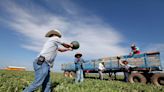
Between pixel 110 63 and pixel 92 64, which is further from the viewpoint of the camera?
pixel 92 64

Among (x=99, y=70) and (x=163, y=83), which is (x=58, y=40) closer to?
(x=163, y=83)

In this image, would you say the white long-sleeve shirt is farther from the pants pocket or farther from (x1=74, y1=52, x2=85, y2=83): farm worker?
the pants pocket

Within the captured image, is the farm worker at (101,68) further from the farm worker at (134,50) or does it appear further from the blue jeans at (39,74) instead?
the blue jeans at (39,74)

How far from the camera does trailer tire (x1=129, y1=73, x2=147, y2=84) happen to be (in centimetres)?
1540

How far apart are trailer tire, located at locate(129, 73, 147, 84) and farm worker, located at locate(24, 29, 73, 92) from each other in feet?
34.1

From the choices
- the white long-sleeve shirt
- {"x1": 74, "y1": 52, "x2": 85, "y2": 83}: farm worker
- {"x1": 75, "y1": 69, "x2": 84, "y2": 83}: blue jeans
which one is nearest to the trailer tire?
the white long-sleeve shirt

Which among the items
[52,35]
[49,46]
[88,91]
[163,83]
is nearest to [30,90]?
[49,46]

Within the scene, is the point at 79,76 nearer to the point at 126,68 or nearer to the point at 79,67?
the point at 79,67

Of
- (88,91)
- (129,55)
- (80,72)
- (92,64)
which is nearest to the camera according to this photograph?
(88,91)

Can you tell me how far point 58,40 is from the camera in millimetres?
6469

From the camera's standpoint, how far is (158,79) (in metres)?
14.3

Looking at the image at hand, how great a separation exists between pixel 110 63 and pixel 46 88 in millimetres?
13374

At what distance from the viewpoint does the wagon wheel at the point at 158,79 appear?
46.2ft

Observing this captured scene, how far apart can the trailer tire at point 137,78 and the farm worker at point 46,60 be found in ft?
34.1
